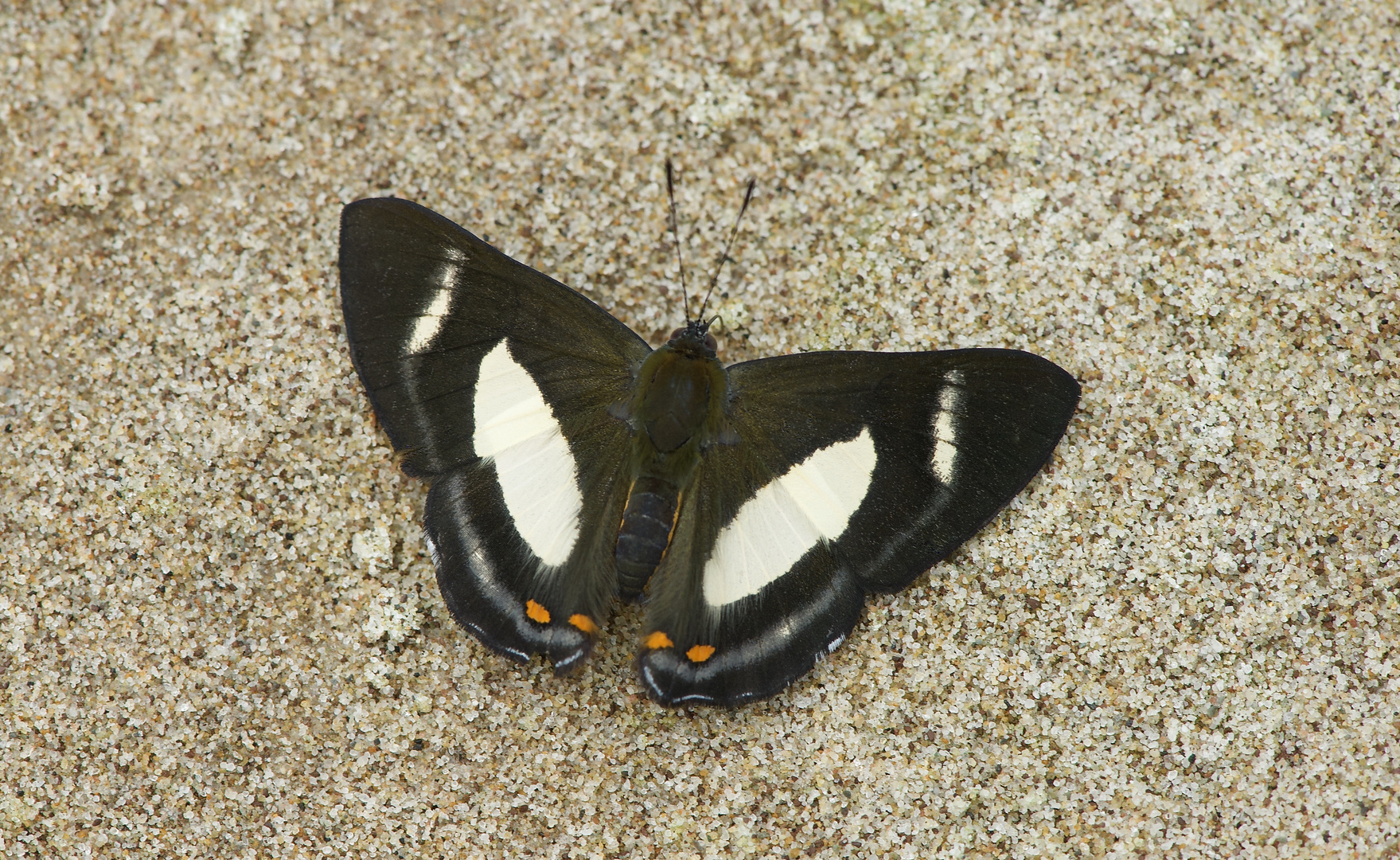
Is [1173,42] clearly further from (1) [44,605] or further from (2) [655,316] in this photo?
(1) [44,605]

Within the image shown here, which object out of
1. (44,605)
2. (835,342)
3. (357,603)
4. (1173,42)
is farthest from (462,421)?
(1173,42)

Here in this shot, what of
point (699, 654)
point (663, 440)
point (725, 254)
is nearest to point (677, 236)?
point (725, 254)

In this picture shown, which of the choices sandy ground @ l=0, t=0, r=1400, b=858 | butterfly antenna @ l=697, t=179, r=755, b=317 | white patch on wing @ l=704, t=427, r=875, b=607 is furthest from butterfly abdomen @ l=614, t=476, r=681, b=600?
butterfly antenna @ l=697, t=179, r=755, b=317

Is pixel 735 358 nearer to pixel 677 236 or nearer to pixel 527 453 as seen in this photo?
pixel 677 236

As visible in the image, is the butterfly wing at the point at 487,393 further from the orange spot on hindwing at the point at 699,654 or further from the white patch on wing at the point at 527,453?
the orange spot on hindwing at the point at 699,654

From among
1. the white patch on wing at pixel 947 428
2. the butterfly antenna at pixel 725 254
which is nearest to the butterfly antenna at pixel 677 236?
the butterfly antenna at pixel 725 254

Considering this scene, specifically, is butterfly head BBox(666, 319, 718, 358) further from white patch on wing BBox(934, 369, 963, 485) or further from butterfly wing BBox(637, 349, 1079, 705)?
white patch on wing BBox(934, 369, 963, 485)
